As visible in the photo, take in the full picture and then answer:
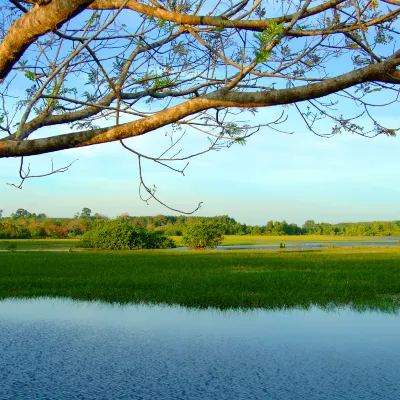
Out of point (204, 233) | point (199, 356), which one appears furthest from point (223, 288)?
point (204, 233)

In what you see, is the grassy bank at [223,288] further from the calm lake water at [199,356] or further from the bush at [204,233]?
the bush at [204,233]

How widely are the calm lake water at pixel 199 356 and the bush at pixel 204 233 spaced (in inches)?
1483

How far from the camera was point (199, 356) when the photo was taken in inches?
253

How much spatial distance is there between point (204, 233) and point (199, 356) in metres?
41.1

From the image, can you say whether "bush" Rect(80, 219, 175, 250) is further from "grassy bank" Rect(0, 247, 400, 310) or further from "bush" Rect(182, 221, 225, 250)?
"grassy bank" Rect(0, 247, 400, 310)

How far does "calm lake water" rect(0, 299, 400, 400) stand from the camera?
5.22m

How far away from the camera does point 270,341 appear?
725cm

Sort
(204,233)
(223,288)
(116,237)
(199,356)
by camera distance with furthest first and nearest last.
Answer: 1. (204,233)
2. (116,237)
3. (223,288)
4. (199,356)

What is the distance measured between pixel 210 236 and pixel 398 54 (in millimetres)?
43527

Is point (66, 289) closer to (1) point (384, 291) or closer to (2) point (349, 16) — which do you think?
(1) point (384, 291)

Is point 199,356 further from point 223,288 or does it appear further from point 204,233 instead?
point 204,233

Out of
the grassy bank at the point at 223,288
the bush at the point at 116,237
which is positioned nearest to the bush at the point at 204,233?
the bush at the point at 116,237

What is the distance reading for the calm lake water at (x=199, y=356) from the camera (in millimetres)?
5223

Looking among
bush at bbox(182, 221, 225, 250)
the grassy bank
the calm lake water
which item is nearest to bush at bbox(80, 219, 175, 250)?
bush at bbox(182, 221, 225, 250)
